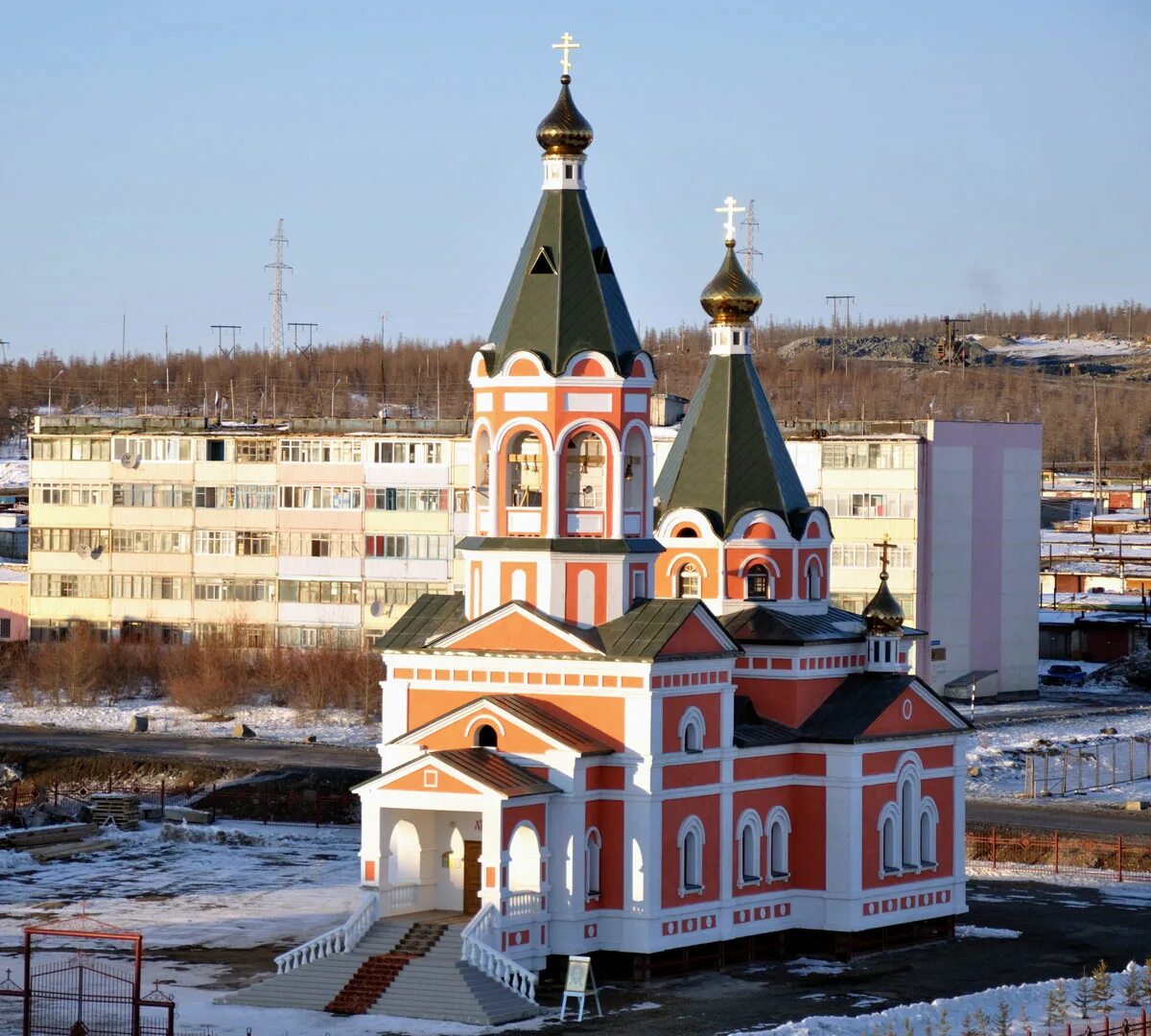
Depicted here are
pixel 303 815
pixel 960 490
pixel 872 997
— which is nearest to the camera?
pixel 872 997

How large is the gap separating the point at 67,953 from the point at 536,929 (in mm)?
5865

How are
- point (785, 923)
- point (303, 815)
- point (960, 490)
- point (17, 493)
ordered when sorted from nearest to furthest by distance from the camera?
point (785, 923) → point (303, 815) → point (960, 490) → point (17, 493)

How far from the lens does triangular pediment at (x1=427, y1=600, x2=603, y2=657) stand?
29359mm

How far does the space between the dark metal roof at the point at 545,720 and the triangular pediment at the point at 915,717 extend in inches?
172

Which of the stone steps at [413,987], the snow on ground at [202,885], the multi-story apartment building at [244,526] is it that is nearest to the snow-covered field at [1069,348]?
the multi-story apartment building at [244,526]

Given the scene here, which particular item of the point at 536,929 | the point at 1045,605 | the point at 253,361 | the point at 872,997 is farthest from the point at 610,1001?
the point at 253,361

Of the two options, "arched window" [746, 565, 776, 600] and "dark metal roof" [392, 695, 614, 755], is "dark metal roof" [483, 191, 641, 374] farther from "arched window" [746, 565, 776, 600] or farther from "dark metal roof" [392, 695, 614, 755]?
"arched window" [746, 565, 776, 600]

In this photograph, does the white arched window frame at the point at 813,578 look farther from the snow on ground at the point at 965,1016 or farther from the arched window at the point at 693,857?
the snow on ground at the point at 965,1016

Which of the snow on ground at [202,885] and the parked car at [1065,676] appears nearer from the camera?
the snow on ground at [202,885]

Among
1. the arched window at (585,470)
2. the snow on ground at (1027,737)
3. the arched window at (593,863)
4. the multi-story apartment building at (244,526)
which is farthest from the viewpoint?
the multi-story apartment building at (244,526)

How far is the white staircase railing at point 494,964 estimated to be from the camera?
1065 inches

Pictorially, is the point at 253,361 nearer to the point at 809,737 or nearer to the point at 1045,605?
the point at 1045,605

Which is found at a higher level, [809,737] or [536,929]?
[809,737]

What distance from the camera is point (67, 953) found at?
1163 inches
